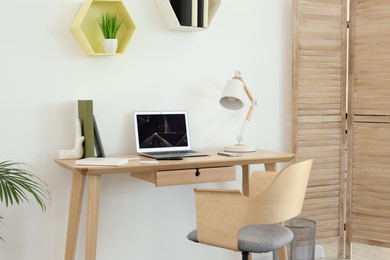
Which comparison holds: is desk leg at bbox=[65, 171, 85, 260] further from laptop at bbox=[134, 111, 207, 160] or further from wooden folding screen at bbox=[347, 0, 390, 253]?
wooden folding screen at bbox=[347, 0, 390, 253]

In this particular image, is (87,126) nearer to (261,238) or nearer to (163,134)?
(163,134)

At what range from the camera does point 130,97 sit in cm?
350

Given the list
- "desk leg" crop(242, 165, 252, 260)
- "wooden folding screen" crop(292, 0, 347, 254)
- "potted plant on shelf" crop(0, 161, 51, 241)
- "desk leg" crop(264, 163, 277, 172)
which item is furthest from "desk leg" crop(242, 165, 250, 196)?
"potted plant on shelf" crop(0, 161, 51, 241)

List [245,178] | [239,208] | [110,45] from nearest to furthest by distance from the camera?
1. [239,208]
2. [110,45]
3. [245,178]

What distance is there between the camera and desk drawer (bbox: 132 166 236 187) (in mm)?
3049

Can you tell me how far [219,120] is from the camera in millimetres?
3809

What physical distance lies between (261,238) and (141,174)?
796 millimetres

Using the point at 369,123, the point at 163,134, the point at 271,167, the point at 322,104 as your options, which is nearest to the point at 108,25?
the point at 163,134

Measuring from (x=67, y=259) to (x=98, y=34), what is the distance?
124 centimetres

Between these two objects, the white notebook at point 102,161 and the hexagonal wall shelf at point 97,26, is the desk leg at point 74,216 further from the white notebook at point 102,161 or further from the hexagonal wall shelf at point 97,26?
the hexagonal wall shelf at point 97,26

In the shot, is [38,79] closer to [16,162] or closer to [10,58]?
[10,58]

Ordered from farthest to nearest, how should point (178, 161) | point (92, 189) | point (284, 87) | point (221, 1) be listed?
point (284, 87), point (221, 1), point (178, 161), point (92, 189)

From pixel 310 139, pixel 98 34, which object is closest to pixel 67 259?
pixel 98 34

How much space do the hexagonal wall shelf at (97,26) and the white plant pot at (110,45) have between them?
34 millimetres
